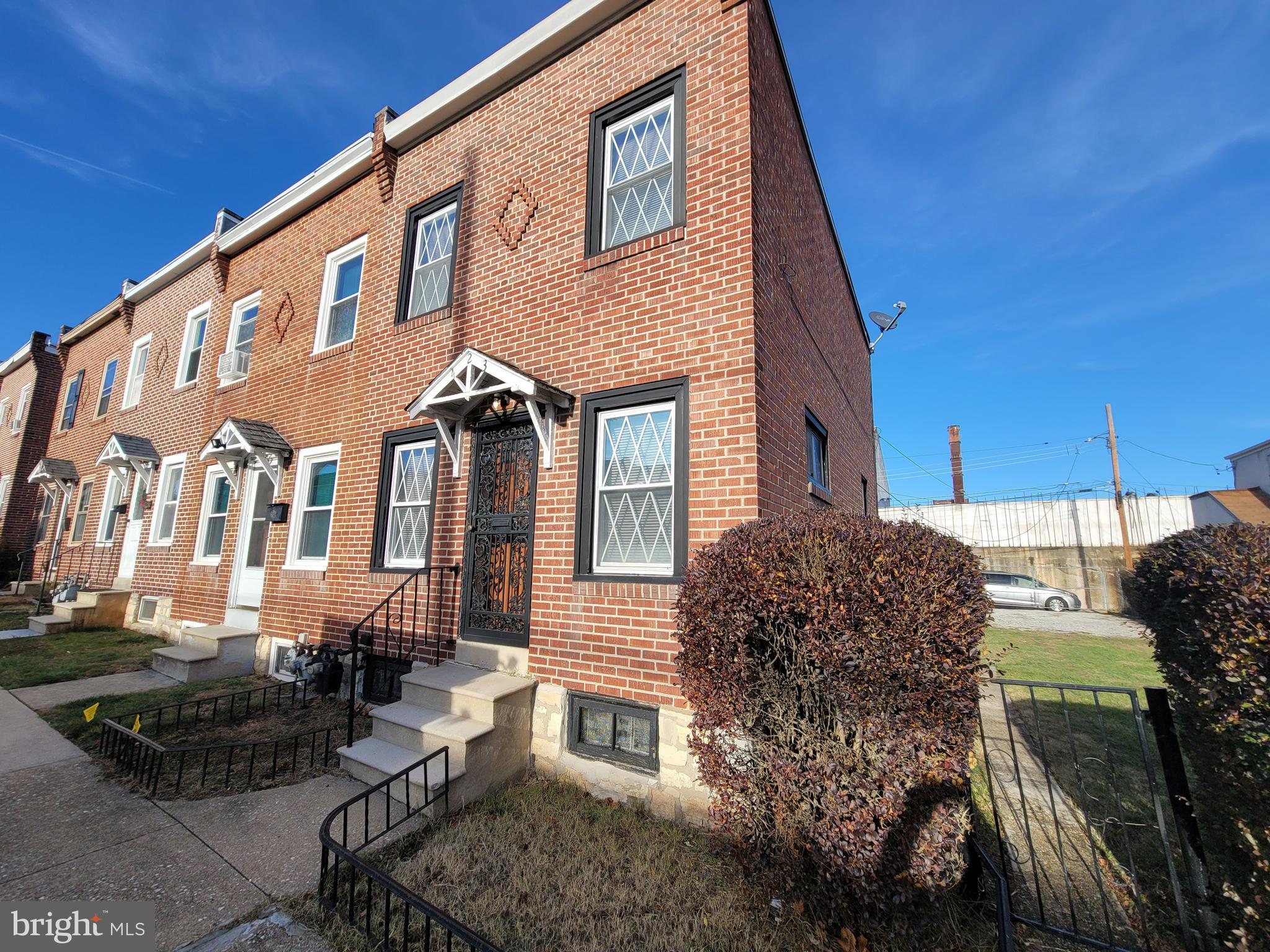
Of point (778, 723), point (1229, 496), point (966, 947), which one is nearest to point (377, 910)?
point (778, 723)

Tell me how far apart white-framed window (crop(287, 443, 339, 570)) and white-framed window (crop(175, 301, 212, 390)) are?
5.82 metres

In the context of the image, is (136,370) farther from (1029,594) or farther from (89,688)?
(1029,594)

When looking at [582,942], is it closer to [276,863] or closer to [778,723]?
[778,723]

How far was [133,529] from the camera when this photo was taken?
38.6ft

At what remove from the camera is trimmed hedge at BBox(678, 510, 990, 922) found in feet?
8.59

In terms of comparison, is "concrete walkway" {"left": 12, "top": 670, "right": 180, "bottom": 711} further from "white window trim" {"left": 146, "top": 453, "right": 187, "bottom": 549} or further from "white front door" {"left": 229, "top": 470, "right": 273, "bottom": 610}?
"white window trim" {"left": 146, "top": 453, "right": 187, "bottom": 549}

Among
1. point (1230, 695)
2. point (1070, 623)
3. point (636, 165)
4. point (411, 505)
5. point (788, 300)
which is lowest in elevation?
point (1070, 623)

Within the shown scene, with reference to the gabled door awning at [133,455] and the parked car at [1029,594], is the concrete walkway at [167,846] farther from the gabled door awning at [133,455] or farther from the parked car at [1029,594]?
the parked car at [1029,594]

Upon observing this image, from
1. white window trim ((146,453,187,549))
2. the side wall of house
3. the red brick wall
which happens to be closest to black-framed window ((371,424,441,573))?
the side wall of house

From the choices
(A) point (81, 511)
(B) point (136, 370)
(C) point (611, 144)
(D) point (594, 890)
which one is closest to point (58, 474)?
(A) point (81, 511)

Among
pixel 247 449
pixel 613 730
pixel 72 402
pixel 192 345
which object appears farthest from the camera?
pixel 72 402

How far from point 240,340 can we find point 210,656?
6.26 meters

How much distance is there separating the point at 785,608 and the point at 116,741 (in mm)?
6078

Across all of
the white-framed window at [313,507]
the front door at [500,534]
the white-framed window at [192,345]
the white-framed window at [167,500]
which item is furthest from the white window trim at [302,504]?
the white-framed window at [192,345]
